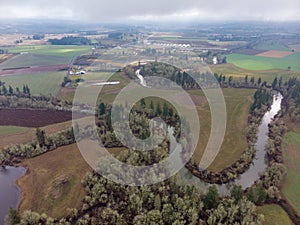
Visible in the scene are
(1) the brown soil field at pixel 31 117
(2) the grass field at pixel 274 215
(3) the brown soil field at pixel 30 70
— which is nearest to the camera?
(2) the grass field at pixel 274 215

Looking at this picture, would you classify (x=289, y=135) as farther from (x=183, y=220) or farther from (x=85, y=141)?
(x=85, y=141)

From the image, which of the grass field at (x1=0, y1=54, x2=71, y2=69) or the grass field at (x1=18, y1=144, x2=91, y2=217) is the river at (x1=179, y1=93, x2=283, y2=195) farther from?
the grass field at (x1=0, y1=54, x2=71, y2=69)

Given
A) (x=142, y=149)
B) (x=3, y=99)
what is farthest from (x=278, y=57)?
(x=3, y=99)

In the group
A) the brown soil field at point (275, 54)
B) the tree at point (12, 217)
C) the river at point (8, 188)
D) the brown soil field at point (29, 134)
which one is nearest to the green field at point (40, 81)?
the brown soil field at point (29, 134)

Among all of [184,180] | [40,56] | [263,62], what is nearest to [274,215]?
[184,180]

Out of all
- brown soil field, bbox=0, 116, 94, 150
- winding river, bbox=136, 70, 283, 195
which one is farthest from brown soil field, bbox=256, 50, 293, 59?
brown soil field, bbox=0, 116, 94, 150

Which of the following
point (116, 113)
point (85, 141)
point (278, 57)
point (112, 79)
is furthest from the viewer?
point (278, 57)

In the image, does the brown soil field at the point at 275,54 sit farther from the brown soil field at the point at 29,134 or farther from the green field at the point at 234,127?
the brown soil field at the point at 29,134
